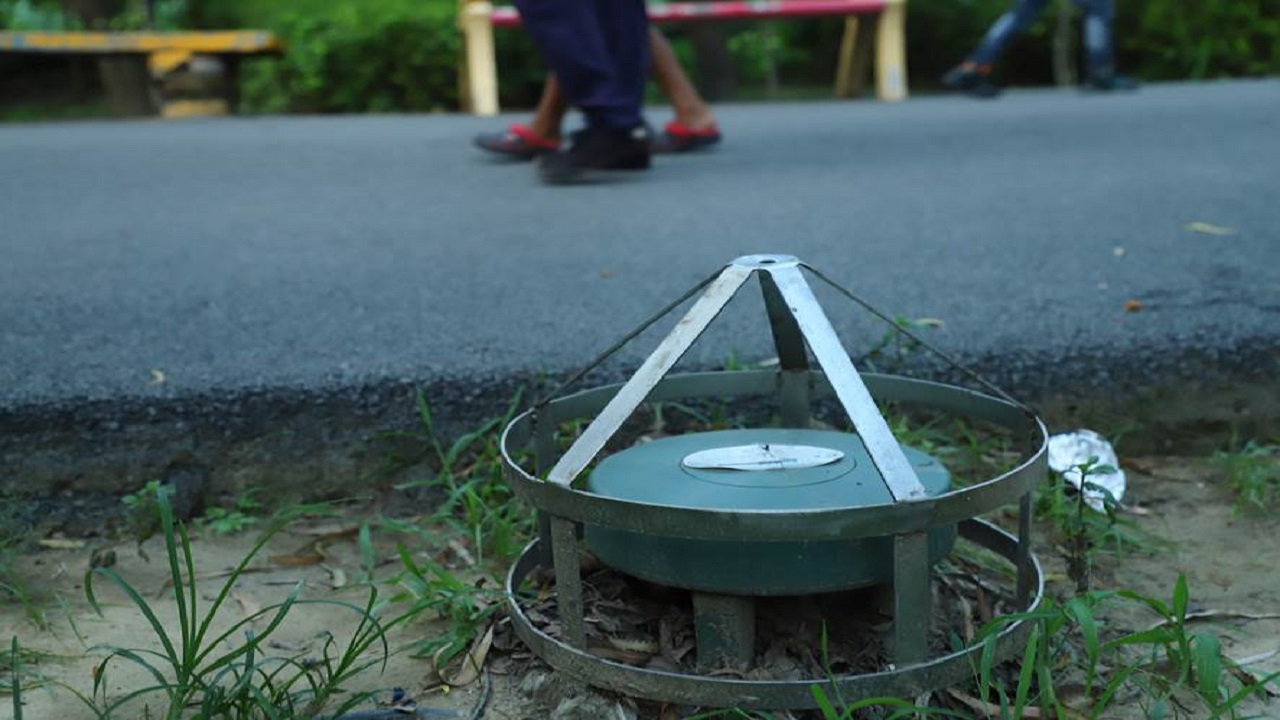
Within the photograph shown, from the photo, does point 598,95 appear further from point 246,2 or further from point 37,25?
point 246,2

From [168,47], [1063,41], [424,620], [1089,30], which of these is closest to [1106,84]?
[1089,30]

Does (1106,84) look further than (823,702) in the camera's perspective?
Yes

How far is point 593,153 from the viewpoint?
185 inches

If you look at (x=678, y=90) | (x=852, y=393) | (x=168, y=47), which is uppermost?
Answer: (x=168, y=47)

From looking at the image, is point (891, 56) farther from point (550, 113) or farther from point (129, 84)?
point (129, 84)

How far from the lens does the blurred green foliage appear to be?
10.8 meters

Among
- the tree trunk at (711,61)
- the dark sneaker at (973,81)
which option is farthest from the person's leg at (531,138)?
the tree trunk at (711,61)

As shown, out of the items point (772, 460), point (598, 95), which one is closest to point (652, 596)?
point (772, 460)

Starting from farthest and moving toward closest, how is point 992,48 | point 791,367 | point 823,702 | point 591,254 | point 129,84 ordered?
1. point 129,84
2. point 992,48
3. point 591,254
4. point 791,367
5. point 823,702

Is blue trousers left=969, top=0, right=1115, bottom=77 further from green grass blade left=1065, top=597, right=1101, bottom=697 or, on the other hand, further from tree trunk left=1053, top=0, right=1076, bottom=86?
green grass blade left=1065, top=597, right=1101, bottom=697

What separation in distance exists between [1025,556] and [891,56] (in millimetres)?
8768

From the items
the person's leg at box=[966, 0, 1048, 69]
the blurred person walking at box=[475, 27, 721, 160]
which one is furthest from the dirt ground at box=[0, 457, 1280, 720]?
the person's leg at box=[966, 0, 1048, 69]

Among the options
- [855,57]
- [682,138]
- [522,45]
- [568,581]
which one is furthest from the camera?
[522,45]

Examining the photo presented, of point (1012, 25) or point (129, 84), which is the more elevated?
point (1012, 25)
